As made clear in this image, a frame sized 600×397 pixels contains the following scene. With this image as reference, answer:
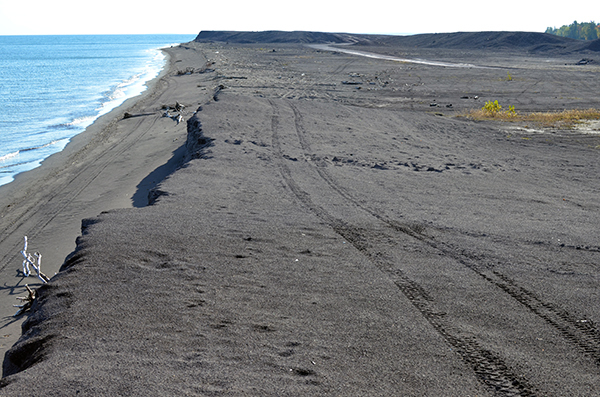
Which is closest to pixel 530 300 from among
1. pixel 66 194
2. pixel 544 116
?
pixel 66 194

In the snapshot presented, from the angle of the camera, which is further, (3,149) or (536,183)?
(3,149)

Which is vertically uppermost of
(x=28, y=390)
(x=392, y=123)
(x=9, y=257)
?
(x=392, y=123)

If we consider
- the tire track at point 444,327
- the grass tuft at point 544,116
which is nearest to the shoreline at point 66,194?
the tire track at point 444,327

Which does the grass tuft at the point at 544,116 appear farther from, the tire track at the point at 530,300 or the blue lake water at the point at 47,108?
the blue lake water at the point at 47,108

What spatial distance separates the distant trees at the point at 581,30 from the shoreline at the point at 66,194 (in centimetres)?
9836

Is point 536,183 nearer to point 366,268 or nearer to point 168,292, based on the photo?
point 366,268

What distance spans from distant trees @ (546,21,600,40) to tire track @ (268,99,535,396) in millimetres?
101918

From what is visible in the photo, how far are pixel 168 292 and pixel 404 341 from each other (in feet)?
8.13

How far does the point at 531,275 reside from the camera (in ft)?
18.2

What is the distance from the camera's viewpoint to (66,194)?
1193 centimetres

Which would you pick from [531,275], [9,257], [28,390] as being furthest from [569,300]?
[9,257]

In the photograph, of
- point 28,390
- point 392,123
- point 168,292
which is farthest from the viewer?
point 392,123

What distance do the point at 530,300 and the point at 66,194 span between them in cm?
1111

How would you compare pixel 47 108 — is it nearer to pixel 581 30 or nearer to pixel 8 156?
pixel 8 156
